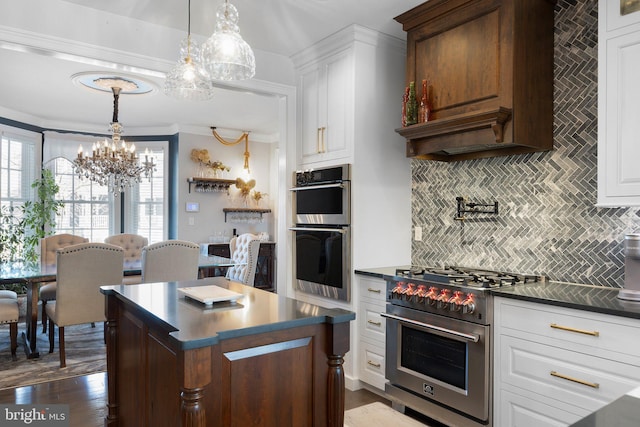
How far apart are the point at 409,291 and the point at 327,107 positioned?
1.60 m

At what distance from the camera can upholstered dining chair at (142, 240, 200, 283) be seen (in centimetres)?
394

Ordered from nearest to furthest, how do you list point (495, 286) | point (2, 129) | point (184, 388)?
point (184, 388) → point (495, 286) → point (2, 129)

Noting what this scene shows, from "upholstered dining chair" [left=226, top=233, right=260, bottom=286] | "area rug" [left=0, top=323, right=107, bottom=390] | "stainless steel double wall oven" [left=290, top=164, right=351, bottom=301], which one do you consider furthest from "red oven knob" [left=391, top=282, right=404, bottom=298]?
"area rug" [left=0, top=323, right=107, bottom=390]

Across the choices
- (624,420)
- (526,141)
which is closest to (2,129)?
(526,141)

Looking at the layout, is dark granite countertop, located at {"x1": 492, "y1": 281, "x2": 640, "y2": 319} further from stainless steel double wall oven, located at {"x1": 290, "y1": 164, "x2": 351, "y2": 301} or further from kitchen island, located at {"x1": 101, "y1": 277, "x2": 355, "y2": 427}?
stainless steel double wall oven, located at {"x1": 290, "y1": 164, "x2": 351, "y2": 301}

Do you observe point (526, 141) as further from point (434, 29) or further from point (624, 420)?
point (624, 420)

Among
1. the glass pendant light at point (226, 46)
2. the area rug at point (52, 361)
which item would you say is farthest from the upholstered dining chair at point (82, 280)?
the glass pendant light at point (226, 46)

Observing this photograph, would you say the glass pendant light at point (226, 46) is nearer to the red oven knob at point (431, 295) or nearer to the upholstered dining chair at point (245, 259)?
the red oven knob at point (431, 295)

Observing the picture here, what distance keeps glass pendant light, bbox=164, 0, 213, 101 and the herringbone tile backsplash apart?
193 centimetres

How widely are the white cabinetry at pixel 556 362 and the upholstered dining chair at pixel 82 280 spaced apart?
306 cm

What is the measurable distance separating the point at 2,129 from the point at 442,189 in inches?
213

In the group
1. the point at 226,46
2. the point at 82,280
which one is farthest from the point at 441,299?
the point at 82,280

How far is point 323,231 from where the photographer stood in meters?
3.48

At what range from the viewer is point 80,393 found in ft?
10.4
